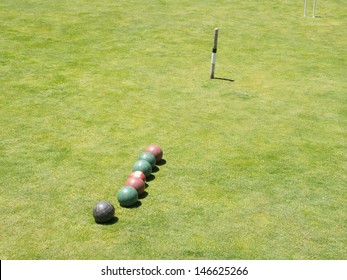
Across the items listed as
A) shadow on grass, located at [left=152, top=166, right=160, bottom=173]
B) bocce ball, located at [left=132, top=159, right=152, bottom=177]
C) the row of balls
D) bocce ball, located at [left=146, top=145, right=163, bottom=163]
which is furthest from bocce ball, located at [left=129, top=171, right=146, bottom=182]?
bocce ball, located at [left=146, top=145, right=163, bottom=163]

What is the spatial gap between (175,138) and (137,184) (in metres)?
3.18

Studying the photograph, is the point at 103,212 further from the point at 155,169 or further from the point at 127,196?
the point at 155,169

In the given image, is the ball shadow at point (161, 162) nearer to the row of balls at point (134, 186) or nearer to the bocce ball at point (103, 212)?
the row of balls at point (134, 186)

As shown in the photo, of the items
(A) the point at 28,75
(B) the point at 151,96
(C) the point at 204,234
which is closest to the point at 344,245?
(C) the point at 204,234

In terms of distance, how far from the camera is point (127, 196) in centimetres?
907

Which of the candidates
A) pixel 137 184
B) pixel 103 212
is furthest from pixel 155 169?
pixel 103 212

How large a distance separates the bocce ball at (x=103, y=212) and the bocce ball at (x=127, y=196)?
470mm

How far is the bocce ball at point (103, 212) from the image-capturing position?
8.53m

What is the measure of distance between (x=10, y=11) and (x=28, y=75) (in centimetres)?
1049

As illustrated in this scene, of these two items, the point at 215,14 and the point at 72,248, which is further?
the point at 215,14

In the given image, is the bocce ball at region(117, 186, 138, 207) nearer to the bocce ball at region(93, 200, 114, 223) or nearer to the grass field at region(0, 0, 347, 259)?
the grass field at region(0, 0, 347, 259)

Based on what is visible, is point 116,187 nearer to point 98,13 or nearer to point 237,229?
point 237,229

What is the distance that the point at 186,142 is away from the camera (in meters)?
12.1

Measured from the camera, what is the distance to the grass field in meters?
8.38
